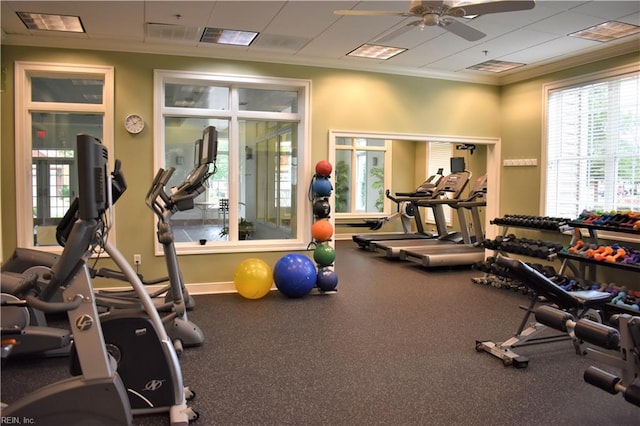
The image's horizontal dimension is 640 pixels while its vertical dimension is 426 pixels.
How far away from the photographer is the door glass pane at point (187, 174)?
19.1ft

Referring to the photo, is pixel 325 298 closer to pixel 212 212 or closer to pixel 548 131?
pixel 212 212

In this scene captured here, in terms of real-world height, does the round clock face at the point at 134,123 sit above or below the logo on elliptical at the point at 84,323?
above

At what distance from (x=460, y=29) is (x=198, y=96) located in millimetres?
3455

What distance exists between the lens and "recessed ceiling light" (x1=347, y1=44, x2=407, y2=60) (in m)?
5.68

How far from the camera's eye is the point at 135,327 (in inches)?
103

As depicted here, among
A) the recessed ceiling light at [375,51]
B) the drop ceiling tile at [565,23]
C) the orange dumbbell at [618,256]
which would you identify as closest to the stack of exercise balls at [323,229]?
the recessed ceiling light at [375,51]

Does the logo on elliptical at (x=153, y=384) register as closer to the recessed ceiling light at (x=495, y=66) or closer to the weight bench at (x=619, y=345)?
the weight bench at (x=619, y=345)

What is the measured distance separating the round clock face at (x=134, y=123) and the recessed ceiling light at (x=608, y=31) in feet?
16.4

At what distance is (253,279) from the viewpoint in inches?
210

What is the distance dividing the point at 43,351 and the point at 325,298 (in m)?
3.00

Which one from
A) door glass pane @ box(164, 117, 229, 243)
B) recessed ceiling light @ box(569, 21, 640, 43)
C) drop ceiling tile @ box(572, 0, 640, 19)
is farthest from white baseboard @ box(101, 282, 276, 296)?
recessed ceiling light @ box(569, 21, 640, 43)

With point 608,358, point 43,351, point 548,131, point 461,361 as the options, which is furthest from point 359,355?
point 548,131

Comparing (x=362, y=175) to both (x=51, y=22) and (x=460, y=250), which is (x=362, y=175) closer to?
(x=460, y=250)

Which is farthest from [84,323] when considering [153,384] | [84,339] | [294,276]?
[294,276]
